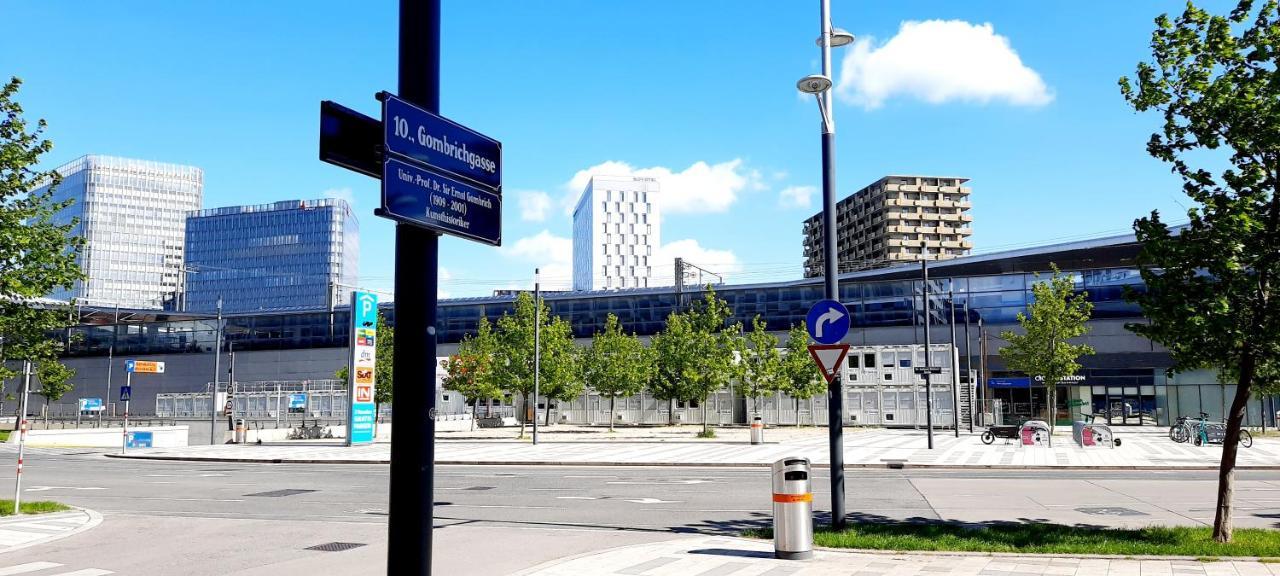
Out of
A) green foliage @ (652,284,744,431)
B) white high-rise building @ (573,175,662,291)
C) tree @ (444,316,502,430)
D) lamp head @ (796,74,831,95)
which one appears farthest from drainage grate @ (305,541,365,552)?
white high-rise building @ (573,175,662,291)

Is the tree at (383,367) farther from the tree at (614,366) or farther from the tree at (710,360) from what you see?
the tree at (710,360)

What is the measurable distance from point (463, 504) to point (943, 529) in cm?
948

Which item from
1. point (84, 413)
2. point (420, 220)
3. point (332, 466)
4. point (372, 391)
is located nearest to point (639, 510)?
point (420, 220)

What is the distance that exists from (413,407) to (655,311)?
7251 cm

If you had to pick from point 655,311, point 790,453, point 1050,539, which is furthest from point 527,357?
point 1050,539

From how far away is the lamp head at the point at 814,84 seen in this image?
13156mm

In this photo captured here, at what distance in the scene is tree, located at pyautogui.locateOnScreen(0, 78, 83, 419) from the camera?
16656mm

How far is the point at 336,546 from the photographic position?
13039 mm

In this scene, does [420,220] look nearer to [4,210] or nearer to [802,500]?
[802,500]

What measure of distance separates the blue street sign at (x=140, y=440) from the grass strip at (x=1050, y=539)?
1531 inches

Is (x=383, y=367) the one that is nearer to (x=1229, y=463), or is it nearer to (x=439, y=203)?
(x=1229, y=463)

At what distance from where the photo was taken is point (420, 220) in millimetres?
5312

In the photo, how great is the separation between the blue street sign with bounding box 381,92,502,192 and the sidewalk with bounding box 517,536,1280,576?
5.73m

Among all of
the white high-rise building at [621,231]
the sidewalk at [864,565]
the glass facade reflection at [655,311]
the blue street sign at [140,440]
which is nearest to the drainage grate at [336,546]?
the sidewalk at [864,565]
